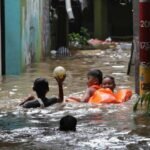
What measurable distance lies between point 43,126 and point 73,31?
2119 centimetres

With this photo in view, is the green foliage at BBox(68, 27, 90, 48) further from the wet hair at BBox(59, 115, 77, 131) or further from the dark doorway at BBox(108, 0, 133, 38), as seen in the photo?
the wet hair at BBox(59, 115, 77, 131)

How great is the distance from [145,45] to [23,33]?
22.5 feet

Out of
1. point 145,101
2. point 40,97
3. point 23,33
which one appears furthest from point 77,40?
point 145,101

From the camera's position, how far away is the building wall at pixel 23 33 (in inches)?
609

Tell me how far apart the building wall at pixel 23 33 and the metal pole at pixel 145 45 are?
5.93 metres

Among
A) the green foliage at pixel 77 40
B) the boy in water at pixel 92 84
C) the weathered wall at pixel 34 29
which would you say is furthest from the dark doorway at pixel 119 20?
the boy in water at pixel 92 84

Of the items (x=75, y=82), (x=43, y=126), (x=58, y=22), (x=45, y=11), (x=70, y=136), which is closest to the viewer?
(x=70, y=136)

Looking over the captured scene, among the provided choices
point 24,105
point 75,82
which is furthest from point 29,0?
point 24,105

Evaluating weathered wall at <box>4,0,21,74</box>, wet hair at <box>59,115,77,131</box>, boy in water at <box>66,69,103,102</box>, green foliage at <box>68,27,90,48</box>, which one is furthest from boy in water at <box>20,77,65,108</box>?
green foliage at <box>68,27,90,48</box>

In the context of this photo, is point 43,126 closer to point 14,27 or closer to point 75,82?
point 75,82

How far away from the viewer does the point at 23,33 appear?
16.4 meters

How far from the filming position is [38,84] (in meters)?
9.31

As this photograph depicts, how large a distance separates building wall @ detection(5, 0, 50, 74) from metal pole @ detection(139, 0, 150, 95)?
5.93m

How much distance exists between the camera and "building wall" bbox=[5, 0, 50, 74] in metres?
15.5
